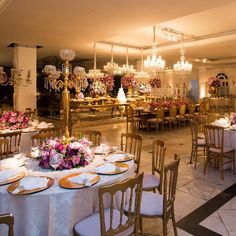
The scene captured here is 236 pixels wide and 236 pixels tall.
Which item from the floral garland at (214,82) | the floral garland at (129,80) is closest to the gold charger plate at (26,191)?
the floral garland at (129,80)

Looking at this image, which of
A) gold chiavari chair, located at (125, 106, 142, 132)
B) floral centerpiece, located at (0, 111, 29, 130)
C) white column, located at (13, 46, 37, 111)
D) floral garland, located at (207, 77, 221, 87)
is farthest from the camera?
floral garland, located at (207, 77, 221, 87)

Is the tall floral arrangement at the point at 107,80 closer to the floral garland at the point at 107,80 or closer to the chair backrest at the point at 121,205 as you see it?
the floral garland at the point at 107,80

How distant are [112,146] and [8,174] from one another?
3.78 meters

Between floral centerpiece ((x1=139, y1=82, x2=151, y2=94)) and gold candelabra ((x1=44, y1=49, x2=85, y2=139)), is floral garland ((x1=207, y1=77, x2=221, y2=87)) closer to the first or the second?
floral centerpiece ((x1=139, y1=82, x2=151, y2=94))

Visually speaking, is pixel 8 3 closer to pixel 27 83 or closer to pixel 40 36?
pixel 40 36

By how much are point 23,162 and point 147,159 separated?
332cm

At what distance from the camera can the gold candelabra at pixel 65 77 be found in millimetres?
2994

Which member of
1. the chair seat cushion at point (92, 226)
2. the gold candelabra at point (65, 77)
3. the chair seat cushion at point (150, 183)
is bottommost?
the chair seat cushion at point (92, 226)

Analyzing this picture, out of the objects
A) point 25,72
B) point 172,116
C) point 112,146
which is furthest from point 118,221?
point 25,72

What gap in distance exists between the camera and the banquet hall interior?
6.51 feet

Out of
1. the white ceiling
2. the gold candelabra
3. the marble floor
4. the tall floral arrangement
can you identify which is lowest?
the marble floor

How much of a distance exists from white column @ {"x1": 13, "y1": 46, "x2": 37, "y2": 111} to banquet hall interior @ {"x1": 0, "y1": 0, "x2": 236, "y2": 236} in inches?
1.5

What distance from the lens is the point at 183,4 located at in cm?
465

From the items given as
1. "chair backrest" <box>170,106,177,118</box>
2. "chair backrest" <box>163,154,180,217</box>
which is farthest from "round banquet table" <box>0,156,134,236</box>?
"chair backrest" <box>170,106,177,118</box>
